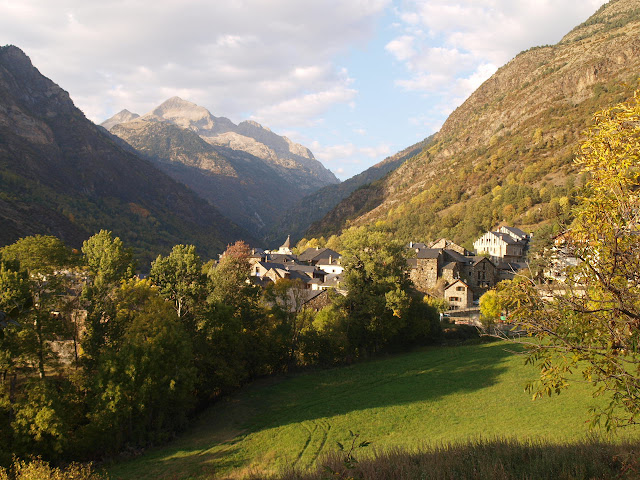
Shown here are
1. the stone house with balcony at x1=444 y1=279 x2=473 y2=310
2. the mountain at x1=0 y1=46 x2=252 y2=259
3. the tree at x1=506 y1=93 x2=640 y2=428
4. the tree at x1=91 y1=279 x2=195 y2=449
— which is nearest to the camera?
the tree at x1=506 y1=93 x2=640 y2=428

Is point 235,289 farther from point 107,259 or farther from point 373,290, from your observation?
point 373,290

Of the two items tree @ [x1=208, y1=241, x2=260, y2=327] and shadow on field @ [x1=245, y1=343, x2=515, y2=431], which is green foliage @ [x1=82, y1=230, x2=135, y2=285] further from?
shadow on field @ [x1=245, y1=343, x2=515, y2=431]

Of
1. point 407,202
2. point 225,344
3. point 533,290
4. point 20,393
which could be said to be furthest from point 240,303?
point 407,202

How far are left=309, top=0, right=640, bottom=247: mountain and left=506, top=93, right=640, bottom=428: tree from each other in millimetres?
108666

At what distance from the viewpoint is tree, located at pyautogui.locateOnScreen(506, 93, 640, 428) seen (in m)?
6.27

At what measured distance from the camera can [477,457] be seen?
8.55 meters

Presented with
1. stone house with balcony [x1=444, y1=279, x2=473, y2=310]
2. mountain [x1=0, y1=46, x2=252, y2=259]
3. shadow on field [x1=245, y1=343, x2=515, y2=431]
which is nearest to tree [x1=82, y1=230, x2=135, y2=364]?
shadow on field [x1=245, y1=343, x2=515, y2=431]

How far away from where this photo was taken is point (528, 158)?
14462 centimetres

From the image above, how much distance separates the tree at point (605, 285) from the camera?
627 centimetres

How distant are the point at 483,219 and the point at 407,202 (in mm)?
52705

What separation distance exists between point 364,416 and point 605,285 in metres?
22.3

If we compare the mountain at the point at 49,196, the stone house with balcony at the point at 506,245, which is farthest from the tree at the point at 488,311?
the mountain at the point at 49,196

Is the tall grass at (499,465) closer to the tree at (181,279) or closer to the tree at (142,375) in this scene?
the tree at (142,375)

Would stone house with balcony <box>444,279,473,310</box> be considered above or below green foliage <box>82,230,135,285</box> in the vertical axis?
below
